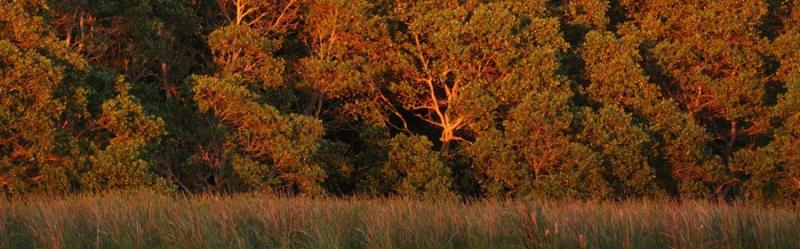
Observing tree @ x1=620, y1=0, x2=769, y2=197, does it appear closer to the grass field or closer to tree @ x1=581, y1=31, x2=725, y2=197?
tree @ x1=581, y1=31, x2=725, y2=197

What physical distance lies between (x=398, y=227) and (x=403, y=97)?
1378cm

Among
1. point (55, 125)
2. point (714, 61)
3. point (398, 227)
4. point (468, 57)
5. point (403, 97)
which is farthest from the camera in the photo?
point (714, 61)

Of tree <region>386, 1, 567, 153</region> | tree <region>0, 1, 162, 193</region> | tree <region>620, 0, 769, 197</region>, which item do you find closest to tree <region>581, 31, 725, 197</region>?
tree <region>620, 0, 769, 197</region>

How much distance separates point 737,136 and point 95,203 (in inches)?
682

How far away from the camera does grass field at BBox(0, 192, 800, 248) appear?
700 cm

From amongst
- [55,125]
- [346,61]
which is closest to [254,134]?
[346,61]

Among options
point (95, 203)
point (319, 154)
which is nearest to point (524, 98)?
point (319, 154)

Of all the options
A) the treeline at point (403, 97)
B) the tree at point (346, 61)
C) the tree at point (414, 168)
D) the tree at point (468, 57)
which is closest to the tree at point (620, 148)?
the treeline at point (403, 97)

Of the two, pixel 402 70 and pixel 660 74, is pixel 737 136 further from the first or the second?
pixel 402 70

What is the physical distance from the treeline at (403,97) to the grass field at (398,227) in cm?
757

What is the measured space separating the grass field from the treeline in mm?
7566

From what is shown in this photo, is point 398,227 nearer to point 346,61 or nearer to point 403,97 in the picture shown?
point 346,61

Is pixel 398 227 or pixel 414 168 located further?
pixel 414 168

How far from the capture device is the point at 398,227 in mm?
7582
